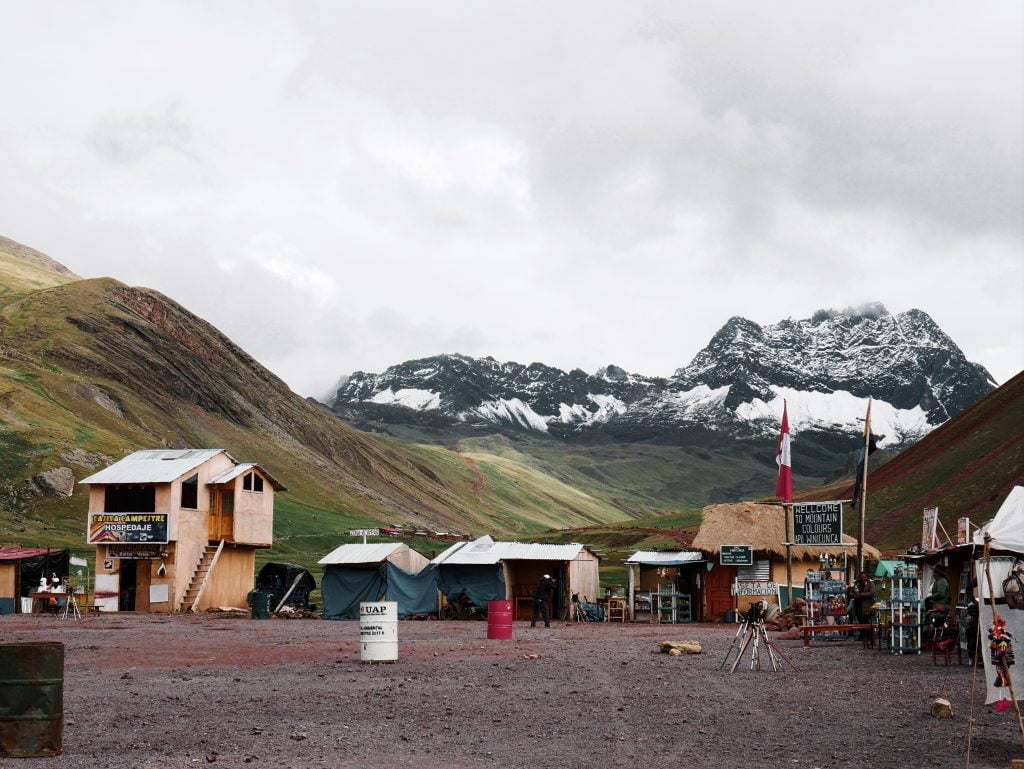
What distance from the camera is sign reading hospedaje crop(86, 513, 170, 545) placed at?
51.3 meters

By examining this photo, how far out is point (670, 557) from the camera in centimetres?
5219

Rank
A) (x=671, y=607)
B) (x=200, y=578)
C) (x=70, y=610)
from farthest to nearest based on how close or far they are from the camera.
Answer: (x=200, y=578) → (x=671, y=607) → (x=70, y=610)

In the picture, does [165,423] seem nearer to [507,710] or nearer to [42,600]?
[42,600]

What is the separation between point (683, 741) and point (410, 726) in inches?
142

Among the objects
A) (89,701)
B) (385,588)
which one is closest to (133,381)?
(385,588)

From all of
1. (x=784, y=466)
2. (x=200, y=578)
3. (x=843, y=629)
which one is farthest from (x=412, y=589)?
(x=843, y=629)

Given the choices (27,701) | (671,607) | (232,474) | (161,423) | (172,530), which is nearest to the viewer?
(27,701)

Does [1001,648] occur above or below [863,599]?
above

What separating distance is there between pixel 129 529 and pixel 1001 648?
147 ft

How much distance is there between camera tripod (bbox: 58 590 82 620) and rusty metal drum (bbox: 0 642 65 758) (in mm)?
33138

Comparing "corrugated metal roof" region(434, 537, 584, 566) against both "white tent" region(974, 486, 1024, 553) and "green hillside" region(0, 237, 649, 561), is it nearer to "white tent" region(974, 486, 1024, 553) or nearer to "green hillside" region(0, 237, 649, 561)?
"green hillside" region(0, 237, 649, 561)

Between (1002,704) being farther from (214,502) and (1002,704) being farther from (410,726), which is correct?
(214,502)

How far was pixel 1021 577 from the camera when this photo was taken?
44.5 ft

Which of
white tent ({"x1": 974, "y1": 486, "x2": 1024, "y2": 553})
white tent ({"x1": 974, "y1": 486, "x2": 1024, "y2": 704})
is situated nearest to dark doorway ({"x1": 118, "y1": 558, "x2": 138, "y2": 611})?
white tent ({"x1": 974, "y1": 486, "x2": 1024, "y2": 704})
